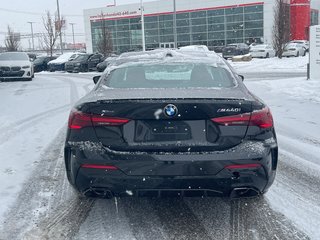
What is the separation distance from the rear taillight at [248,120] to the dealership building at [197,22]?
5251 centimetres

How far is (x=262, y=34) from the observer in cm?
5922

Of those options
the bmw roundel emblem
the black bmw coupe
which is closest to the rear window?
the black bmw coupe

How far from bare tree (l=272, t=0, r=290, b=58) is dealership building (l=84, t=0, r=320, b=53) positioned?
21.0 m

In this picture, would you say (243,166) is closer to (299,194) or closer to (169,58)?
(299,194)

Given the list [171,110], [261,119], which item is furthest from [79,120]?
[261,119]

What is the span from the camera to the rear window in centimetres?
433

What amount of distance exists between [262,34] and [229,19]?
5.20m

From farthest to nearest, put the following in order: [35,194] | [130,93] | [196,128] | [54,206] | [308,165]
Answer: [308,165] < [35,194] < [54,206] < [130,93] < [196,128]

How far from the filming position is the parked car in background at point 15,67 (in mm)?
20453

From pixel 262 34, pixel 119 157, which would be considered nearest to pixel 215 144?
pixel 119 157

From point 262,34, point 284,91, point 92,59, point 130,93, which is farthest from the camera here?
point 262,34

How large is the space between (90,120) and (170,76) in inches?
50.5

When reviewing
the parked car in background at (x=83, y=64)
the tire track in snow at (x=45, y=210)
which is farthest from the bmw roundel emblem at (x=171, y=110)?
the parked car in background at (x=83, y=64)

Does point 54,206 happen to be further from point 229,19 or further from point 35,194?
point 229,19
